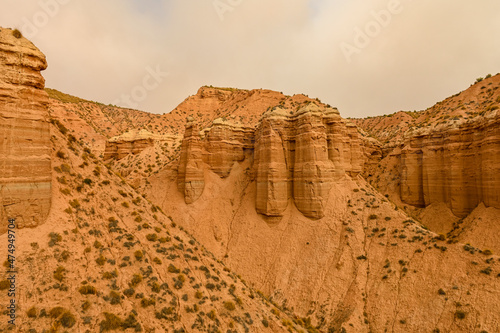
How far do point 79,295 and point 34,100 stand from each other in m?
8.77

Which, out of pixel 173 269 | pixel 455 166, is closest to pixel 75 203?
pixel 173 269

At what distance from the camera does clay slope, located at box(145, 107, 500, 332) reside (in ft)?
57.4

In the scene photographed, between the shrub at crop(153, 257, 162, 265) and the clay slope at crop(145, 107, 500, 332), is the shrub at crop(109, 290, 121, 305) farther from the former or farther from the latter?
the clay slope at crop(145, 107, 500, 332)

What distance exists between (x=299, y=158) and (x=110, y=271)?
20.9 m

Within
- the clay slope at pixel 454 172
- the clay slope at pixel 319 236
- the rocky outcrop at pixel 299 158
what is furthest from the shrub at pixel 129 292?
the clay slope at pixel 454 172

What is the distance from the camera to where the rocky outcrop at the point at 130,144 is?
4338cm

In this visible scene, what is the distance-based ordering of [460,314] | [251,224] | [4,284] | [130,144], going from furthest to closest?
[130,144] → [251,224] → [460,314] → [4,284]

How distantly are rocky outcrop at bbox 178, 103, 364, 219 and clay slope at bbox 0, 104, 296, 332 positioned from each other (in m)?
12.3

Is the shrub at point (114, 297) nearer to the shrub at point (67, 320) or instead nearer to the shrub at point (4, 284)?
the shrub at point (67, 320)

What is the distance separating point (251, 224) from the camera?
94.2 feet

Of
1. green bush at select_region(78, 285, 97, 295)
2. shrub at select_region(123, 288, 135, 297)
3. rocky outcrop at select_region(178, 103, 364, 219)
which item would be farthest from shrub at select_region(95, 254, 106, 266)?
rocky outcrop at select_region(178, 103, 364, 219)

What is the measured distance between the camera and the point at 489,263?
1725 centimetres

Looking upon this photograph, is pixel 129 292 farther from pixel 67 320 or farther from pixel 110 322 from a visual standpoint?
pixel 67 320

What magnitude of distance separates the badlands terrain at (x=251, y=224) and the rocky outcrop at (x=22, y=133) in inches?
2.0
